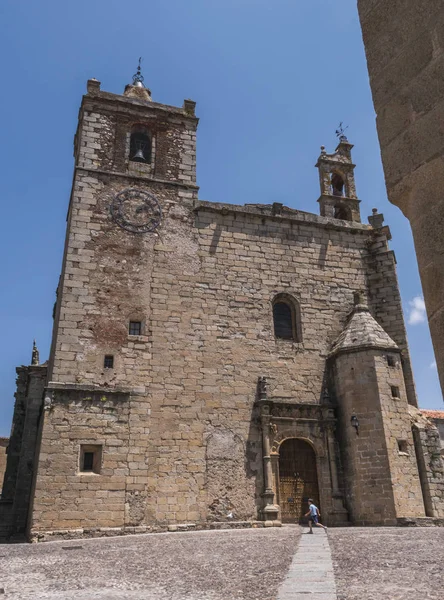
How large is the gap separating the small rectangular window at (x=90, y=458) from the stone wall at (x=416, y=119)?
38.1 ft

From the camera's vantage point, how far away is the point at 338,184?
20.5 m

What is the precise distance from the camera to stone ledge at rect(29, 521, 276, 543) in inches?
459

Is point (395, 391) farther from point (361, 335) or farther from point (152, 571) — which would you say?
point (152, 571)

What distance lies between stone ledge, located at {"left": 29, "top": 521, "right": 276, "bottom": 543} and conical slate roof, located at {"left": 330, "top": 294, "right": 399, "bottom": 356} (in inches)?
202

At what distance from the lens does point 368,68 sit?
2.96 meters

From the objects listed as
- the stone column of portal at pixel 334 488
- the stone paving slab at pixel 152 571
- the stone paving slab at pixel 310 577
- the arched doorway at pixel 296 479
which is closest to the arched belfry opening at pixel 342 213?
the stone column of portal at pixel 334 488

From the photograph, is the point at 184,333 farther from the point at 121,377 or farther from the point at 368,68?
the point at 368,68

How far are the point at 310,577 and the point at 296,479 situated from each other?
9.50m

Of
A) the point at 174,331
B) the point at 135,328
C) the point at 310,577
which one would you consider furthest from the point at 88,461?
the point at 310,577

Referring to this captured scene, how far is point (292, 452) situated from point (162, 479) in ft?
12.1

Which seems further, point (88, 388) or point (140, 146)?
point (140, 146)

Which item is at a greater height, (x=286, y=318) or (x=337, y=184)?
(x=337, y=184)

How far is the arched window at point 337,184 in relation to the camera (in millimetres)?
20272

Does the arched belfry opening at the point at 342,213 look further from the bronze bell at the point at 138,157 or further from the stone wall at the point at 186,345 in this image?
the bronze bell at the point at 138,157
